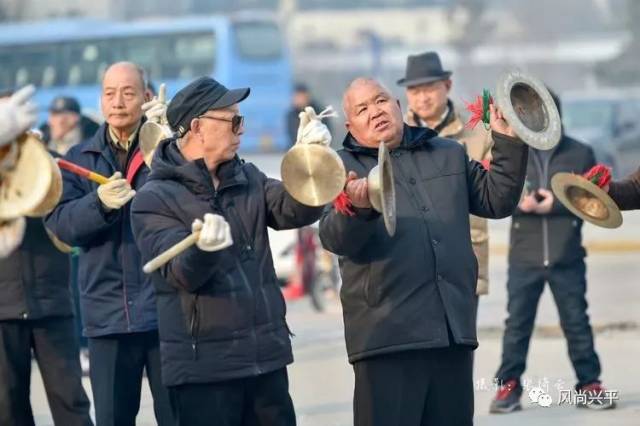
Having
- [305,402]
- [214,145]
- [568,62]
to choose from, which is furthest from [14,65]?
[568,62]

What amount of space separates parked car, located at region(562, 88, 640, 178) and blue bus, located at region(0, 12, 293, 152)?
352 inches

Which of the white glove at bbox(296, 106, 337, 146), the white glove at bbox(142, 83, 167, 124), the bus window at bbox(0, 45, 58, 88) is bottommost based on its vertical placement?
the white glove at bbox(296, 106, 337, 146)

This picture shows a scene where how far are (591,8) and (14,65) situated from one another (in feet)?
240

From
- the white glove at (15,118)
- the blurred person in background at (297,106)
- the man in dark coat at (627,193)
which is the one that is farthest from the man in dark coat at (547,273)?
the blurred person in background at (297,106)

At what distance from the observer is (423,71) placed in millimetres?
8938

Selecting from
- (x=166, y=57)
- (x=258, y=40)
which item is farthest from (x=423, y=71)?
(x=258, y=40)

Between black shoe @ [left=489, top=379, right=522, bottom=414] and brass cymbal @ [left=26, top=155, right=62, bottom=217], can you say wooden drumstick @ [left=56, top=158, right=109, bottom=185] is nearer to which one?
brass cymbal @ [left=26, top=155, right=62, bottom=217]

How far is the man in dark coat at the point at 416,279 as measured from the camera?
6.11 m

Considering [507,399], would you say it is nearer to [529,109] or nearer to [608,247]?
[529,109]

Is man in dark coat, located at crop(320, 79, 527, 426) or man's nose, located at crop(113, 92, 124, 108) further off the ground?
man's nose, located at crop(113, 92, 124, 108)

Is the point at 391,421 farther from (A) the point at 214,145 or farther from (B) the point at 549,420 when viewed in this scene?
(B) the point at 549,420

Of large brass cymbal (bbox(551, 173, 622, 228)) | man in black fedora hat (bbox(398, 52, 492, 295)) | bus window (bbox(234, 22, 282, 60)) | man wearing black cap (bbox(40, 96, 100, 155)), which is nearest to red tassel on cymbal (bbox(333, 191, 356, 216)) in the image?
large brass cymbal (bbox(551, 173, 622, 228))

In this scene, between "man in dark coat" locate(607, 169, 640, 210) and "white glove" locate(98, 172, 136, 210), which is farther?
"man in dark coat" locate(607, 169, 640, 210)

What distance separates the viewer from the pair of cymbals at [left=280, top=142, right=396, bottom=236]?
17.9 ft
